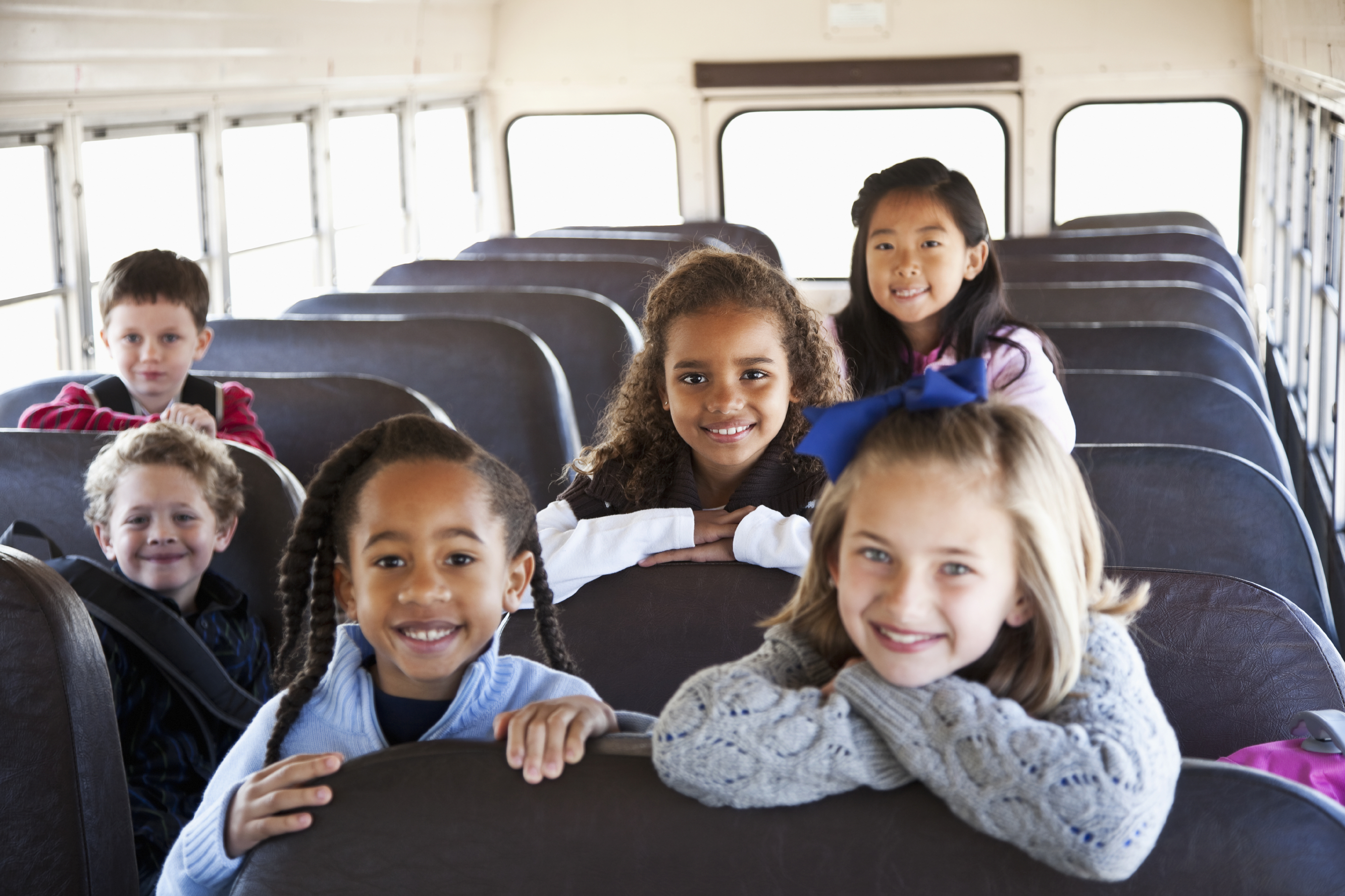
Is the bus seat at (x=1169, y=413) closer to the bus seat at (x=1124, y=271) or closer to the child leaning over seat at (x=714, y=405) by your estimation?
the child leaning over seat at (x=714, y=405)

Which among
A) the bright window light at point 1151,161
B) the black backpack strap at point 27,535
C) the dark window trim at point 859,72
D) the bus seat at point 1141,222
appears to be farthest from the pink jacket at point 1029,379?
the bright window light at point 1151,161

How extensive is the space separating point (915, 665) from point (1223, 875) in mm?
254

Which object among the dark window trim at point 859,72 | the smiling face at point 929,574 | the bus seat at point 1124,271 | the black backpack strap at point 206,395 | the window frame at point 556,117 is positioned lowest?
the smiling face at point 929,574

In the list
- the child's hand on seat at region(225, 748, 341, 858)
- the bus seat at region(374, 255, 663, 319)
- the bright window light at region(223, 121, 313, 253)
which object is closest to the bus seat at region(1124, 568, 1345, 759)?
the child's hand on seat at region(225, 748, 341, 858)

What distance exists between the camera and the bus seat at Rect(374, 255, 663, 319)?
4566mm

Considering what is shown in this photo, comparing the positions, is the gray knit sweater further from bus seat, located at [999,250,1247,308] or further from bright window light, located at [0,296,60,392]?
bus seat, located at [999,250,1247,308]

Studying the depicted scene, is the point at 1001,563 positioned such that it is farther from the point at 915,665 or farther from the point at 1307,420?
the point at 1307,420

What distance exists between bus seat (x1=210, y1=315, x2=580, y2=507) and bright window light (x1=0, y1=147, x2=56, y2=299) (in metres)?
0.55

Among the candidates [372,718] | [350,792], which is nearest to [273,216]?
[372,718]

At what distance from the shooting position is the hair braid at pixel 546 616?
5.04ft

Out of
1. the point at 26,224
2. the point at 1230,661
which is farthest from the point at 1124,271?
the point at 26,224

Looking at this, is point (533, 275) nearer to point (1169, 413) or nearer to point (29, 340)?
point (29, 340)

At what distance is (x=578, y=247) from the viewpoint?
5.56 meters

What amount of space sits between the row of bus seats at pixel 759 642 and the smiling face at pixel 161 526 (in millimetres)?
154
